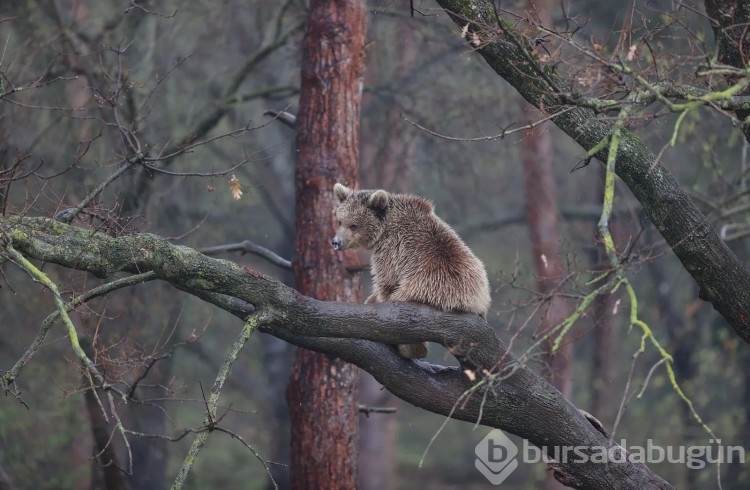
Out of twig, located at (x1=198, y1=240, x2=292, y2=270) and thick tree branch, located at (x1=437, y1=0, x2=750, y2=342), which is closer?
thick tree branch, located at (x1=437, y1=0, x2=750, y2=342)

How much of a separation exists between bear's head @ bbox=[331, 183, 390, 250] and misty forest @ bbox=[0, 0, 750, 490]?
0.74 metres

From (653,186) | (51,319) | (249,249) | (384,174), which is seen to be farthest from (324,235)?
(384,174)

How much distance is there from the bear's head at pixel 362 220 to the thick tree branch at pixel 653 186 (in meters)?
1.41

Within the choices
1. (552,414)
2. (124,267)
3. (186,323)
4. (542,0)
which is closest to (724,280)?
(552,414)

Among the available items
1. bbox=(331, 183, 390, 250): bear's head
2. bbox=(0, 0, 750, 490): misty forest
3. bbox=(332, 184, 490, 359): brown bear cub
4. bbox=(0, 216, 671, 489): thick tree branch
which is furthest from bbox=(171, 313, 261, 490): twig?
bbox=(331, 183, 390, 250): bear's head

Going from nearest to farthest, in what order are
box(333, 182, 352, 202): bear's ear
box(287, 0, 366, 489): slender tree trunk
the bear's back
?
the bear's back, box(333, 182, 352, 202): bear's ear, box(287, 0, 366, 489): slender tree trunk

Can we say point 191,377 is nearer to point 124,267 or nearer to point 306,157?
Result: point 306,157

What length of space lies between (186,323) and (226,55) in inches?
249

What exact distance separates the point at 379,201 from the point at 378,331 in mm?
1559

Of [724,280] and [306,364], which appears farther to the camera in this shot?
[306,364]

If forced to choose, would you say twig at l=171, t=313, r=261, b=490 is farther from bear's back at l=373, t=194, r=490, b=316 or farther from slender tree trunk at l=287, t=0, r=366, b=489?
slender tree trunk at l=287, t=0, r=366, b=489

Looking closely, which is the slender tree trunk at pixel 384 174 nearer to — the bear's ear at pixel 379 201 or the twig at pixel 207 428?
the bear's ear at pixel 379 201

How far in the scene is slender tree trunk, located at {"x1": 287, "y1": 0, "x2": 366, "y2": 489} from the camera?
821 cm

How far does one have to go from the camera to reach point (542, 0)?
13.7m
